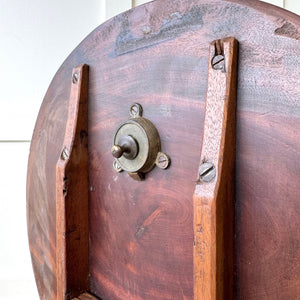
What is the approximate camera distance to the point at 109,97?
0.77 metres

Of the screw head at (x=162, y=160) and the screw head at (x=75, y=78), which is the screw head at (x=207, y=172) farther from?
the screw head at (x=75, y=78)

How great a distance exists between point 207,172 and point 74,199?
358mm

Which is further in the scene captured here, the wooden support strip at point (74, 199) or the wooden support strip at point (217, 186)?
the wooden support strip at point (74, 199)

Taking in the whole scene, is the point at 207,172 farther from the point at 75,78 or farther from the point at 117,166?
the point at 75,78

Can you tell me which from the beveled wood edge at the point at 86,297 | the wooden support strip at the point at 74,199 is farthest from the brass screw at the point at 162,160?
the beveled wood edge at the point at 86,297

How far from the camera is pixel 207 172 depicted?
1.74 feet

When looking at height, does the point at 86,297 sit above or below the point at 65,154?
below

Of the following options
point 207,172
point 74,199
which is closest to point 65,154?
point 74,199

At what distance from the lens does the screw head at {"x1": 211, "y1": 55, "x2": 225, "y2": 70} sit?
55cm

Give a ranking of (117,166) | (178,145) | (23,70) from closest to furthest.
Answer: (178,145) < (117,166) < (23,70)

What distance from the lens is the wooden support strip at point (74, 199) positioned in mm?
767

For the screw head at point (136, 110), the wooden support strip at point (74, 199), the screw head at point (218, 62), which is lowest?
the wooden support strip at point (74, 199)

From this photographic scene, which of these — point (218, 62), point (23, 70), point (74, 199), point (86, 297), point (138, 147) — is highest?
point (23, 70)

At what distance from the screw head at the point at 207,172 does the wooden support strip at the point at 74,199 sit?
0.34 m
